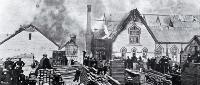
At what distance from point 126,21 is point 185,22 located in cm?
841

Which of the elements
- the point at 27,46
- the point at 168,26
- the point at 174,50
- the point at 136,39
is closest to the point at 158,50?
the point at 174,50

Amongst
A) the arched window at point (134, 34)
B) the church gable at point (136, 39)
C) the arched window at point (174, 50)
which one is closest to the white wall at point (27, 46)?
the church gable at point (136, 39)

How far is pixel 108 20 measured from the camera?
35.0 m

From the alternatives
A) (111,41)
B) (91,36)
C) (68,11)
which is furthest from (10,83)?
(68,11)

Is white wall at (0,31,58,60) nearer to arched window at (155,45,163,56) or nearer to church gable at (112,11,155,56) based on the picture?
church gable at (112,11,155,56)

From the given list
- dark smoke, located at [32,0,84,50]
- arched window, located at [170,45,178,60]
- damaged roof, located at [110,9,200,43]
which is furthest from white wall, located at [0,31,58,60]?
arched window, located at [170,45,178,60]

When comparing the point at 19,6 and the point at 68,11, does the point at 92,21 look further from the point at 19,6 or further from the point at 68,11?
the point at 19,6

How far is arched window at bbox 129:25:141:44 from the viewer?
3316cm

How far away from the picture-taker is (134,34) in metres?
33.3

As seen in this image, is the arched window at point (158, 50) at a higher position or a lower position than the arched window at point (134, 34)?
lower

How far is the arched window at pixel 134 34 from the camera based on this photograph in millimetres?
33156

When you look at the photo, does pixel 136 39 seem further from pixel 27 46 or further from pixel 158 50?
pixel 27 46

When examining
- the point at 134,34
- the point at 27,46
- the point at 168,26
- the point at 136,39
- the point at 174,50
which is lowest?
the point at 174,50

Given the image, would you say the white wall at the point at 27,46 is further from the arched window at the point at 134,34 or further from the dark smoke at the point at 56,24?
the arched window at the point at 134,34
